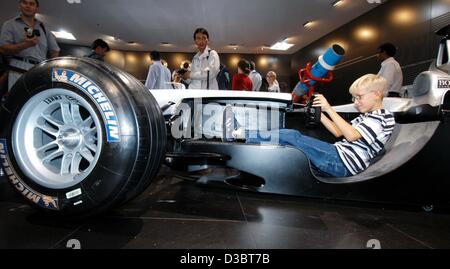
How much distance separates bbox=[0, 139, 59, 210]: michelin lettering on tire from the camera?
41.5 inches

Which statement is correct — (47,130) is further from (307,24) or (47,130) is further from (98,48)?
(307,24)

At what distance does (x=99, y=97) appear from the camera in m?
1.04

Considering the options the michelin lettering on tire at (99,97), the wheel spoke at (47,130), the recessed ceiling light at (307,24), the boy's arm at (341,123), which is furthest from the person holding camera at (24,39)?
the recessed ceiling light at (307,24)

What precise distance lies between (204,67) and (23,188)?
6.73 feet

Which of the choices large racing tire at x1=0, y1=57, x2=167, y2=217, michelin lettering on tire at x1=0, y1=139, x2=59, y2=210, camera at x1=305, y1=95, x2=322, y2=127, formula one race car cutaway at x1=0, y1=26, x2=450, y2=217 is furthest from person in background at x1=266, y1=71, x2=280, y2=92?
michelin lettering on tire at x1=0, y1=139, x2=59, y2=210

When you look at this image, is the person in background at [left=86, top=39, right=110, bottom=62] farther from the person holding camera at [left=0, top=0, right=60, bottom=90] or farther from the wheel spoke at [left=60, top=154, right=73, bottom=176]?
the wheel spoke at [left=60, top=154, right=73, bottom=176]

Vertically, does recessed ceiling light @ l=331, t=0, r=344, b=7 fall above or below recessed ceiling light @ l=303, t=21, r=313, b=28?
below

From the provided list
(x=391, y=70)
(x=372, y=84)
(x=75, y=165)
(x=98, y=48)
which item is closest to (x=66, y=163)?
(x=75, y=165)

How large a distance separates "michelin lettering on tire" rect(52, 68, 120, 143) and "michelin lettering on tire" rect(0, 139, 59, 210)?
0.38 metres

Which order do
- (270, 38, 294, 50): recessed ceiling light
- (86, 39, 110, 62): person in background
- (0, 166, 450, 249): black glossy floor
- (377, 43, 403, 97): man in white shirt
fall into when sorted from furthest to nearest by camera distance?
(270, 38, 294, 50): recessed ceiling light → (377, 43, 403, 97): man in white shirt → (86, 39, 110, 62): person in background → (0, 166, 450, 249): black glossy floor
